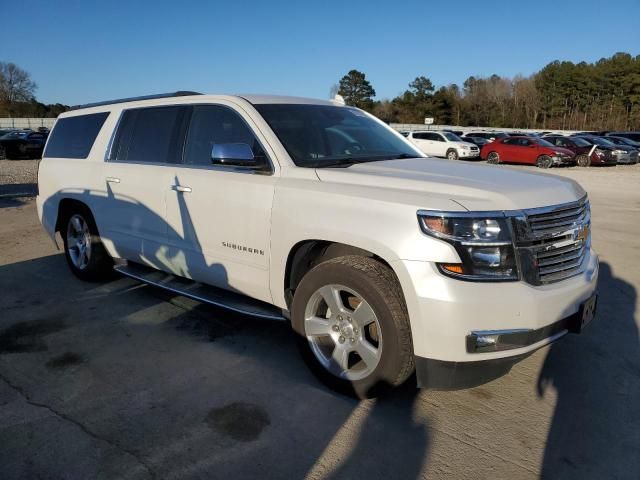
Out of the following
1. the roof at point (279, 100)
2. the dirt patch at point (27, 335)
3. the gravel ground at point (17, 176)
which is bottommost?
the dirt patch at point (27, 335)

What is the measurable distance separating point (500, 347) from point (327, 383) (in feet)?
3.81

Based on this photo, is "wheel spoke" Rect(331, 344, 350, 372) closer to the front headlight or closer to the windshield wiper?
the front headlight

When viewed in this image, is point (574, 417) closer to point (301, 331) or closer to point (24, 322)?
point (301, 331)

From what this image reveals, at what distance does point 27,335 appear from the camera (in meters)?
4.32

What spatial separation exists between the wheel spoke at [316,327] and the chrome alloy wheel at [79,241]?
3.17 m

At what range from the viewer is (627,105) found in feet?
287

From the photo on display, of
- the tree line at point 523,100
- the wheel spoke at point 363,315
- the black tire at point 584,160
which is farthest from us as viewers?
the tree line at point 523,100

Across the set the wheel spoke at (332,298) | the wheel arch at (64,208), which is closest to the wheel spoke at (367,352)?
the wheel spoke at (332,298)

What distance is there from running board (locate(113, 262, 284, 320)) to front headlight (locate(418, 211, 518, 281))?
1.44m

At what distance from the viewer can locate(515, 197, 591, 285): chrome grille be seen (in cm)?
283

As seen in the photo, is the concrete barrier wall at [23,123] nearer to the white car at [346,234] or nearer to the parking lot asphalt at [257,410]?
the white car at [346,234]

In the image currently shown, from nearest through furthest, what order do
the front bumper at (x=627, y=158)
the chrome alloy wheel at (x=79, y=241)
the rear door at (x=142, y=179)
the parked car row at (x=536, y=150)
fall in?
the rear door at (x=142, y=179) < the chrome alloy wheel at (x=79, y=241) < the parked car row at (x=536, y=150) < the front bumper at (x=627, y=158)

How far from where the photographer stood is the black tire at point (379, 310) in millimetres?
2949

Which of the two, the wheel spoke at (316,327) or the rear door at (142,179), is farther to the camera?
the rear door at (142,179)
